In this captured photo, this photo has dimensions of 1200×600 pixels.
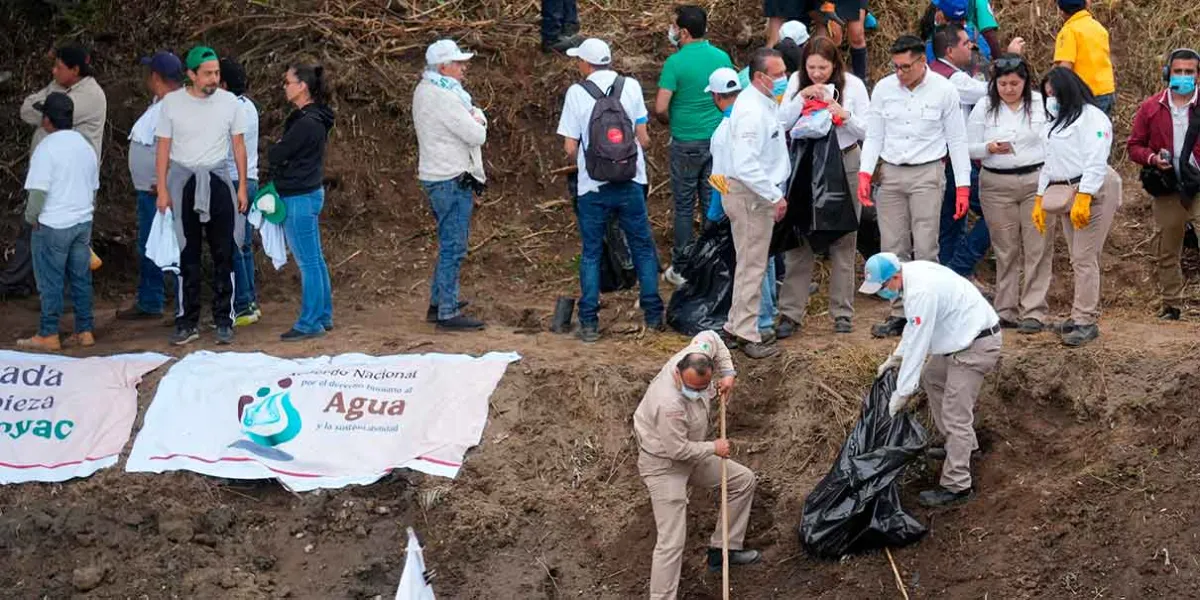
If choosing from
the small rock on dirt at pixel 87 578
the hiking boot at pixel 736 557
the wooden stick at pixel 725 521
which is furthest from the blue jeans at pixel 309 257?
the hiking boot at pixel 736 557

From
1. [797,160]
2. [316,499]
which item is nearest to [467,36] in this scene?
[797,160]

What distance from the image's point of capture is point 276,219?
454 inches

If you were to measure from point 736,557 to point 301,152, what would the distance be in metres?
3.89

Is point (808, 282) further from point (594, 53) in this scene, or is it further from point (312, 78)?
point (312, 78)

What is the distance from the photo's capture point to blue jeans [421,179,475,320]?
455 inches

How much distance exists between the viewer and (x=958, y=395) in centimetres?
1011

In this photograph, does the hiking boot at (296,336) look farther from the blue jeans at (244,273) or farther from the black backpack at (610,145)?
the black backpack at (610,145)

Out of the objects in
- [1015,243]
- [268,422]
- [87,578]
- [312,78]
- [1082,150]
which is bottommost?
[87,578]

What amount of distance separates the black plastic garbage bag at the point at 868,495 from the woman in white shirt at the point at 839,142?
1.38 meters

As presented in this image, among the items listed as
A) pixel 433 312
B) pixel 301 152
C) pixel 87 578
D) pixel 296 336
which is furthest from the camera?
pixel 433 312

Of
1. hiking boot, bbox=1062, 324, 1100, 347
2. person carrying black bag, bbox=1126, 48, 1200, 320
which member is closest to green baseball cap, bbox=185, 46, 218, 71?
hiking boot, bbox=1062, 324, 1100, 347

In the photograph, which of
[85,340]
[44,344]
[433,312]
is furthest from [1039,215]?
[44,344]

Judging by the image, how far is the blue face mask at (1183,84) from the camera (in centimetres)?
1089

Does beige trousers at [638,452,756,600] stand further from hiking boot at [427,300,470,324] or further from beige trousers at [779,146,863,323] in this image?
hiking boot at [427,300,470,324]
